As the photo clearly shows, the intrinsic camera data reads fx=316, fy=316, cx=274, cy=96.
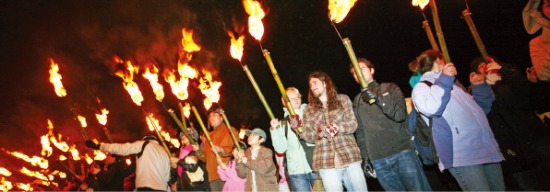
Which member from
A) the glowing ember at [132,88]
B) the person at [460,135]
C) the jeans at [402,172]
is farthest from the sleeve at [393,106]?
the glowing ember at [132,88]

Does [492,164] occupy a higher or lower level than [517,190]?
higher

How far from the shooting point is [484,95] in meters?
4.14

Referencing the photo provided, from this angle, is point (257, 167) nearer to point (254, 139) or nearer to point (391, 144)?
point (254, 139)

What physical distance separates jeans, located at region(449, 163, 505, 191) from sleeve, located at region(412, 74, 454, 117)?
24.7 inches

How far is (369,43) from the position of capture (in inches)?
699

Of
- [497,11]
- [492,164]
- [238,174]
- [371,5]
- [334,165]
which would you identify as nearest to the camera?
[492,164]

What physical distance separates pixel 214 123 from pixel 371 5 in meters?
13.2

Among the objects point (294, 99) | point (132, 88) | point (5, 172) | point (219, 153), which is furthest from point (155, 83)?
point (5, 172)

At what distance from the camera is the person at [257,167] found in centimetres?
536

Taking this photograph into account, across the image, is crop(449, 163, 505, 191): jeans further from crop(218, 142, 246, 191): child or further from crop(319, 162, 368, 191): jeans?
crop(218, 142, 246, 191): child

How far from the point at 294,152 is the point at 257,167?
28.6 inches

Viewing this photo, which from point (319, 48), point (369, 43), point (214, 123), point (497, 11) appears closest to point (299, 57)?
point (319, 48)

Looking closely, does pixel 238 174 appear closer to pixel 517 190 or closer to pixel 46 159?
pixel 517 190

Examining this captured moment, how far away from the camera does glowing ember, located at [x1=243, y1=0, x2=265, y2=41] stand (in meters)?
4.99
